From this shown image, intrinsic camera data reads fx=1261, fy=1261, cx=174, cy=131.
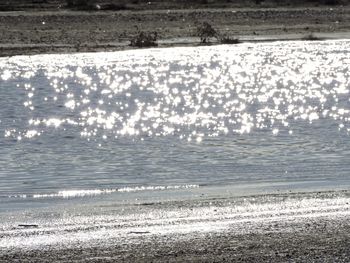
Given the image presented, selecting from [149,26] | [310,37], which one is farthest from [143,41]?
[310,37]

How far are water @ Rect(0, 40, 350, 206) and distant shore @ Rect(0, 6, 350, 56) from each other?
168 cm

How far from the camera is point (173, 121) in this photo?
2639 centimetres

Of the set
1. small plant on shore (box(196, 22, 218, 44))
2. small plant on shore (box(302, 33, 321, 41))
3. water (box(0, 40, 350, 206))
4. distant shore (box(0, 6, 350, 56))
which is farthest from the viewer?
small plant on shore (box(302, 33, 321, 41))

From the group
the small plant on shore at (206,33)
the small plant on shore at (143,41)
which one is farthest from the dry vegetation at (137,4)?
the small plant on shore at (143,41)

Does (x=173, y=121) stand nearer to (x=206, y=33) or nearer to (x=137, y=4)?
(x=206, y=33)

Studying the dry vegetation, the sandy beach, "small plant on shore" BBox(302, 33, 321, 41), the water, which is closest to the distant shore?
"small plant on shore" BBox(302, 33, 321, 41)

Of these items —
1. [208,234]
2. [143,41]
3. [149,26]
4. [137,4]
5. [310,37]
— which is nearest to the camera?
[208,234]

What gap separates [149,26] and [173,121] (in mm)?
23833

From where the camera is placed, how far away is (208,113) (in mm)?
27922

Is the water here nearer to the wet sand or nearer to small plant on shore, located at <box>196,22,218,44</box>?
small plant on shore, located at <box>196,22,218,44</box>

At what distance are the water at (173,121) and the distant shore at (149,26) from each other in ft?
5.52

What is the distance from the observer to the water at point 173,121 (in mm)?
18297

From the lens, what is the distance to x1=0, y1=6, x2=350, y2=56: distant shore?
43.3 meters

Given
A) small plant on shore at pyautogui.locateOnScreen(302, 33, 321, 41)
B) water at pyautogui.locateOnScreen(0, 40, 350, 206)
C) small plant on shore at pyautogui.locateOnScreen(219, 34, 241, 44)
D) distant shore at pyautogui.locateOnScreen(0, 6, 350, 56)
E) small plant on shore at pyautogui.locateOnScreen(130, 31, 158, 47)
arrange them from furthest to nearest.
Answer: small plant on shore at pyautogui.locateOnScreen(302, 33, 321, 41) < small plant on shore at pyautogui.locateOnScreen(219, 34, 241, 44) < small plant on shore at pyautogui.locateOnScreen(130, 31, 158, 47) < distant shore at pyautogui.locateOnScreen(0, 6, 350, 56) < water at pyautogui.locateOnScreen(0, 40, 350, 206)
